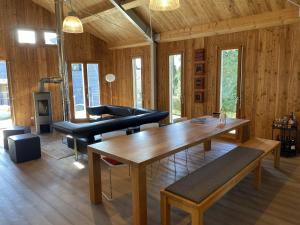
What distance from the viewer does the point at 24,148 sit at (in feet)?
14.3

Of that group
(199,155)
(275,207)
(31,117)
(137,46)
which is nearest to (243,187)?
(275,207)

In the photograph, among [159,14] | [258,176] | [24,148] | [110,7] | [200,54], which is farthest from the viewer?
[110,7]

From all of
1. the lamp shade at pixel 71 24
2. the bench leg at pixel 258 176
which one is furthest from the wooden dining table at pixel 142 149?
the lamp shade at pixel 71 24

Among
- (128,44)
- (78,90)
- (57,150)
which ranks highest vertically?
(128,44)

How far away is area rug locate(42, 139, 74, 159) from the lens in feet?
15.6

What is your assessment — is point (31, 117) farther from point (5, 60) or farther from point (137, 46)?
point (137, 46)

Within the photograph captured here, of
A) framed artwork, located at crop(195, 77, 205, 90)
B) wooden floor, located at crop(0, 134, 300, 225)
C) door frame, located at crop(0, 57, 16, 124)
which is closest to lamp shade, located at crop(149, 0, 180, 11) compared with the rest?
wooden floor, located at crop(0, 134, 300, 225)

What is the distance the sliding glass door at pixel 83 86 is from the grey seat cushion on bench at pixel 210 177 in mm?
6350

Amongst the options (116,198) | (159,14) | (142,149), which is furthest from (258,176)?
(159,14)

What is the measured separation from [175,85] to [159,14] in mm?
1895

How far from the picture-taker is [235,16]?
16.6ft

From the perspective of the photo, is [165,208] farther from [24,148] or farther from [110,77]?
[110,77]

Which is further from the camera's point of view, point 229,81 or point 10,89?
point 10,89

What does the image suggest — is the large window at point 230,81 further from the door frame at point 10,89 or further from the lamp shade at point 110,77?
the door frame at point 10,89
